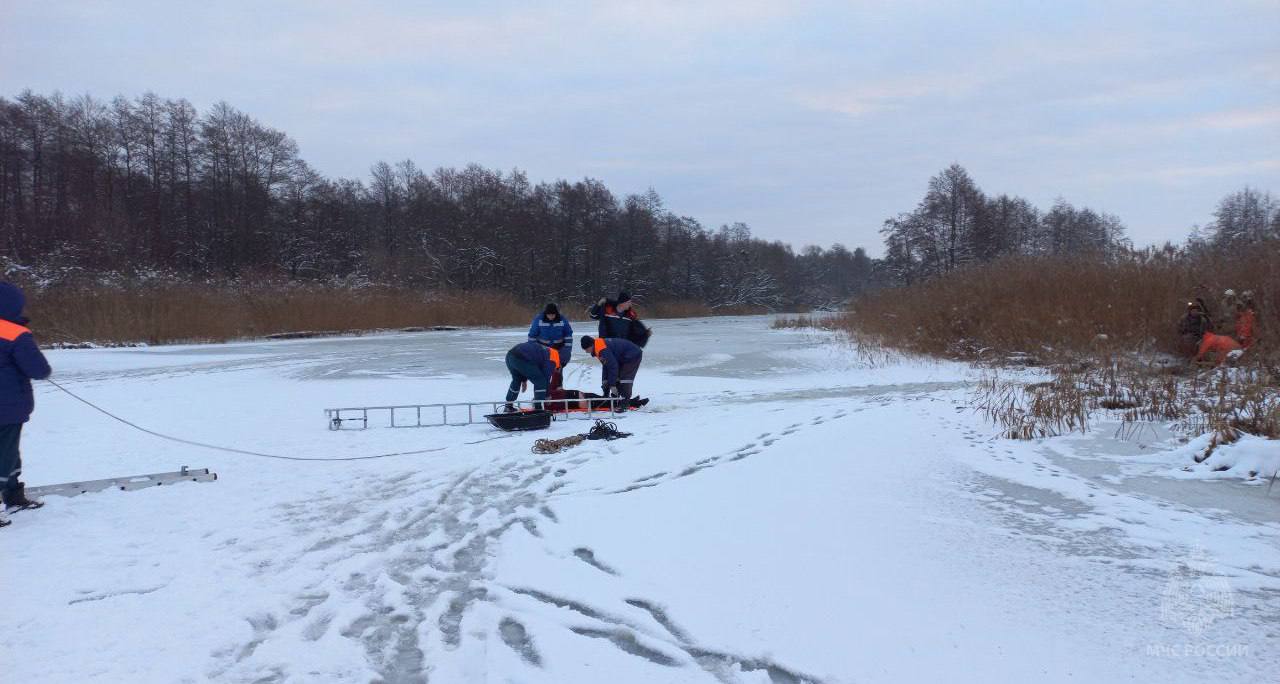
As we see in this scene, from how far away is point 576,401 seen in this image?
9844 mm

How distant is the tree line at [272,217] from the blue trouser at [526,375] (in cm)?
3101

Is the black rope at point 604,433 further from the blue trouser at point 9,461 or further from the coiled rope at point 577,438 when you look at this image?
the blue trouser at point 9,461

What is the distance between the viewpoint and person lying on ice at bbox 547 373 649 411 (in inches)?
387

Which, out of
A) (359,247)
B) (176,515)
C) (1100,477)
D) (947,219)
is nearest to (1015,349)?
(1100,477)

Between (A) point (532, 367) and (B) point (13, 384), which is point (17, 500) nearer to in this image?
(B) point (13, 384)

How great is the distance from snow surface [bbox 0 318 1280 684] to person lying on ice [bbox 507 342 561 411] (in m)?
1.62

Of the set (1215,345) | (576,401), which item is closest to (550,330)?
(576,401)

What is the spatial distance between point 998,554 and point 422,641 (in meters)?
3.11

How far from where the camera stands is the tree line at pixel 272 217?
45.0 metres

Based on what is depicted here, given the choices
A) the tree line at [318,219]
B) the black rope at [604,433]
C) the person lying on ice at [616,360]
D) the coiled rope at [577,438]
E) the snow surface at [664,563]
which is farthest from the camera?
the tree line at [318,219]

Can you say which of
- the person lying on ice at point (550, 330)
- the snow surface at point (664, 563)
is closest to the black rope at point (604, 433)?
the snow surface at point (664, 563)

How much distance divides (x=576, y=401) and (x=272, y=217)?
178ft

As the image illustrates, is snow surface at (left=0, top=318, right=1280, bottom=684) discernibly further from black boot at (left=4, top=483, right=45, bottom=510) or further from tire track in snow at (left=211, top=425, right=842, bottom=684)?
black boot at (left=4, top=483, right=45, bottom=510)

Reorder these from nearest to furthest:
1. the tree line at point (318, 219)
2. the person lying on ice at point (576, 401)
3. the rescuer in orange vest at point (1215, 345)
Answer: the person lying on ice at point (576, 401) → the rescuer in orange vest at point (1215, 345) → the tree line at point (318, 219)
